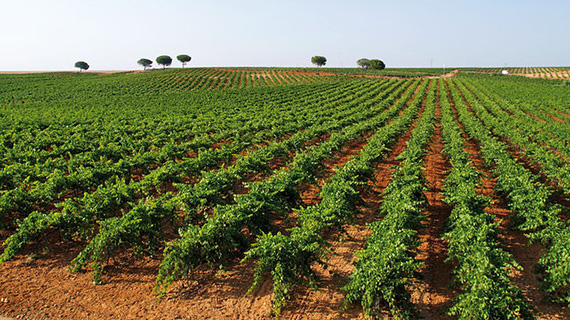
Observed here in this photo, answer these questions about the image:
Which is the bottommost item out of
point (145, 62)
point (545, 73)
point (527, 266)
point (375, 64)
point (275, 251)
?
point (527, 266)

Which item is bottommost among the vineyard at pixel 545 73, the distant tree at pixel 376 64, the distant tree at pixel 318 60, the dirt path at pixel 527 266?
the dirt path at pixel 527 266

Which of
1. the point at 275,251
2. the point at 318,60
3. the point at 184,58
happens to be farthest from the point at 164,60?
the point at 275,251

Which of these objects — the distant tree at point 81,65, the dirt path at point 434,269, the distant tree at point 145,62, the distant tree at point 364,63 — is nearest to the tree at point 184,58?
the distant tree at point 145,62

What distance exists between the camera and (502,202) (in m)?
13.2

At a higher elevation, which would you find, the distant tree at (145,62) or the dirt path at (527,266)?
the distant tree at (145,62)

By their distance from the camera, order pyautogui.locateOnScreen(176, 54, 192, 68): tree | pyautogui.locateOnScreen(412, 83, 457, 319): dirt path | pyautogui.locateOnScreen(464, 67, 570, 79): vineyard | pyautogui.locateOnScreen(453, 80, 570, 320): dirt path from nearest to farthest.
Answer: pyautogui.locateOnScreen(453, 80, 570, 320): dirt path < pyautogui.locateOnScreen(412, 83, 457, 319): dirt path < pyautogui.locateOnScreen(464, 67, 570, 79): vineyard < pyautogui.locateOnScreen(176, 54, 192, 68): tree

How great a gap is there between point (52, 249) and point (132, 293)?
3.88 metres

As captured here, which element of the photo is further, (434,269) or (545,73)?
(545,73)

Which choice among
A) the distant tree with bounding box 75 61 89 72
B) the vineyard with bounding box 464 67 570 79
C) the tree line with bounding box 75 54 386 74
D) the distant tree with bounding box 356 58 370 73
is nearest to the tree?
the tree line with bounding box 75 54 386 74

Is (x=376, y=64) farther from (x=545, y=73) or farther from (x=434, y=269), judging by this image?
(x=434, y=269)

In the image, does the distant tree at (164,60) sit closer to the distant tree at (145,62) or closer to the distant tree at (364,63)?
the distant tree at (145,62)

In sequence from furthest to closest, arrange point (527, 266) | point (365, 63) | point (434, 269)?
1. point (365, 63)
2. point (527, 266)
3. point (434, 269)

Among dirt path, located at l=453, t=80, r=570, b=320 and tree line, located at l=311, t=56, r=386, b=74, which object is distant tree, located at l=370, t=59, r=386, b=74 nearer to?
tree line, located at l=311, t=56, r=386, b=74

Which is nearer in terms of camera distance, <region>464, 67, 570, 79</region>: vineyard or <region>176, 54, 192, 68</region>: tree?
<region>464, 67, 570, 79</region>: vineyard
